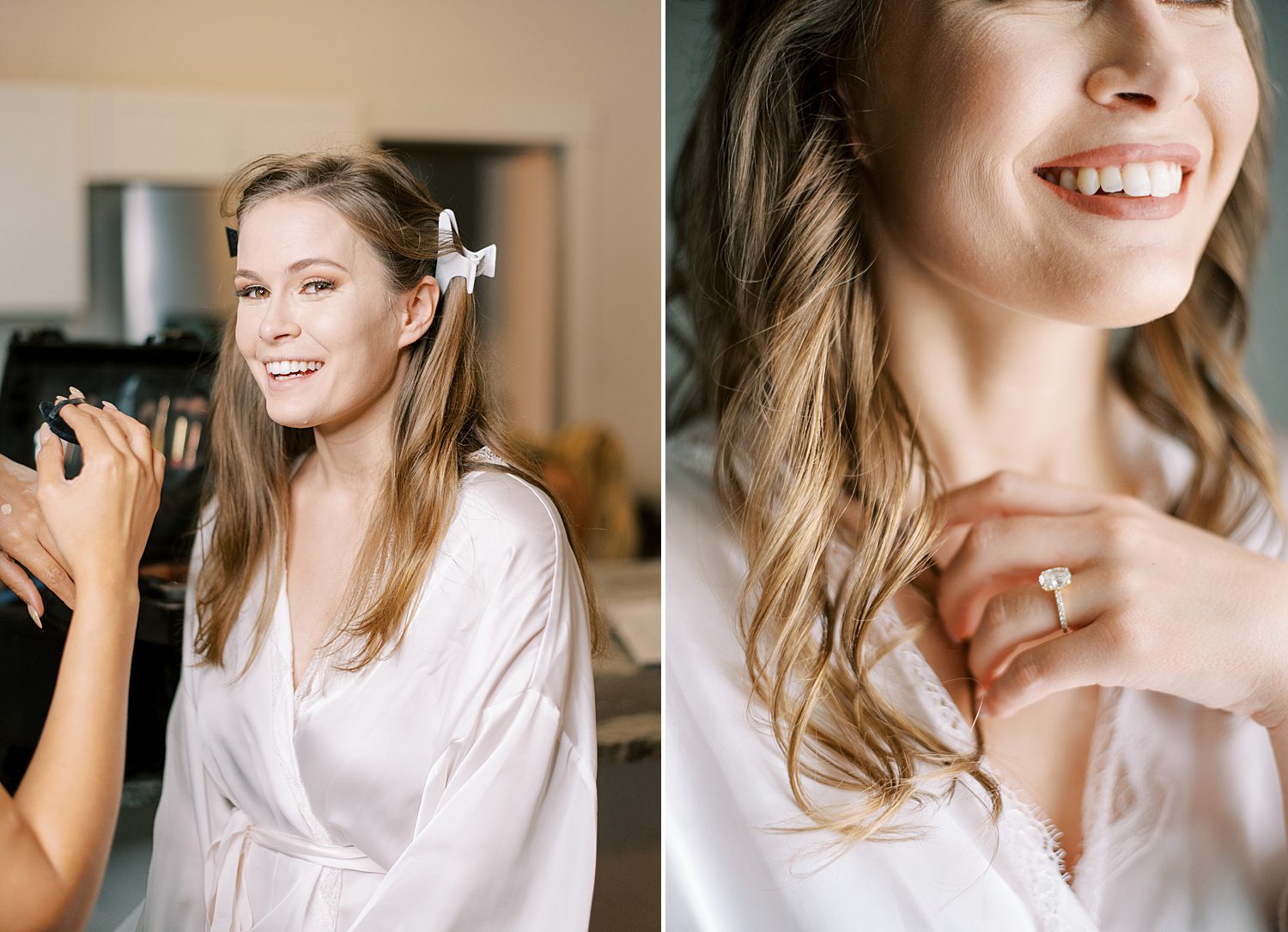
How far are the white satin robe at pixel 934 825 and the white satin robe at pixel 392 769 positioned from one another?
10.8 inches

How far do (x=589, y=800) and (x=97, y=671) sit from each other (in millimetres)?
575

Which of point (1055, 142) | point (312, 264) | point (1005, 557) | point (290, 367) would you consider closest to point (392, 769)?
point (290, 367)

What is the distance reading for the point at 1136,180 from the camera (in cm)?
137

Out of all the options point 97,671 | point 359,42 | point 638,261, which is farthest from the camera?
point 638,261

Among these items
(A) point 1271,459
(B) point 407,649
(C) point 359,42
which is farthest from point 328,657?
(A) point 1271,459

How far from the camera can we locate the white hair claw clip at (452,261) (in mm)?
1224

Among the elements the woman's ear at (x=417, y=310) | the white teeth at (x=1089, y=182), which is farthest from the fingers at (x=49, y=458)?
the white teeth at (x=1089, y=182)

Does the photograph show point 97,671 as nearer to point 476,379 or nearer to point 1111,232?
point 476,379

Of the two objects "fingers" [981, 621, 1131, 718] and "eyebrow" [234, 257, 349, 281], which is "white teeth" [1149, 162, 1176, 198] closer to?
"fingers" [981, 621, 1131, 718]

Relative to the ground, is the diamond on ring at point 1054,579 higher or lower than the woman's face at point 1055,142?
lower

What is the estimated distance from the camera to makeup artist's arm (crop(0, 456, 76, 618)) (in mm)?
1161

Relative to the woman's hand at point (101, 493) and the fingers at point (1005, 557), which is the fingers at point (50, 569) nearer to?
the woman's hand at point (101, 493)

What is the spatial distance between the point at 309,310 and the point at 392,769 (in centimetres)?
52

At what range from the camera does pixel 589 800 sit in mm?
1279
